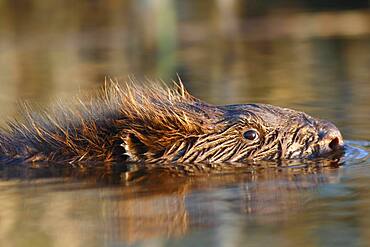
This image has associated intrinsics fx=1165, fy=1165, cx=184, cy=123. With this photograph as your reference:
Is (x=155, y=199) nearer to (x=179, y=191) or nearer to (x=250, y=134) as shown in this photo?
(x=179, y=191)

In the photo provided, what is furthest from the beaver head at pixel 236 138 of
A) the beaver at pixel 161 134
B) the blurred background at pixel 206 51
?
the blurred background at pixel 206 51

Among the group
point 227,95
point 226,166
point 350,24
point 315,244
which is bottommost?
point 315,244

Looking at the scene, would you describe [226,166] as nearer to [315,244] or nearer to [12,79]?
[315,244]

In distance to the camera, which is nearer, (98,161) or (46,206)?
(46,206)

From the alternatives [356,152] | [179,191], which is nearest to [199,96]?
[356,152]

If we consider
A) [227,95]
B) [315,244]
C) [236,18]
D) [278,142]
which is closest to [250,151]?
[278,142]

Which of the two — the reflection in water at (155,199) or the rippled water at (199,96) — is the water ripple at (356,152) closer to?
the rippled water at (199,96)
